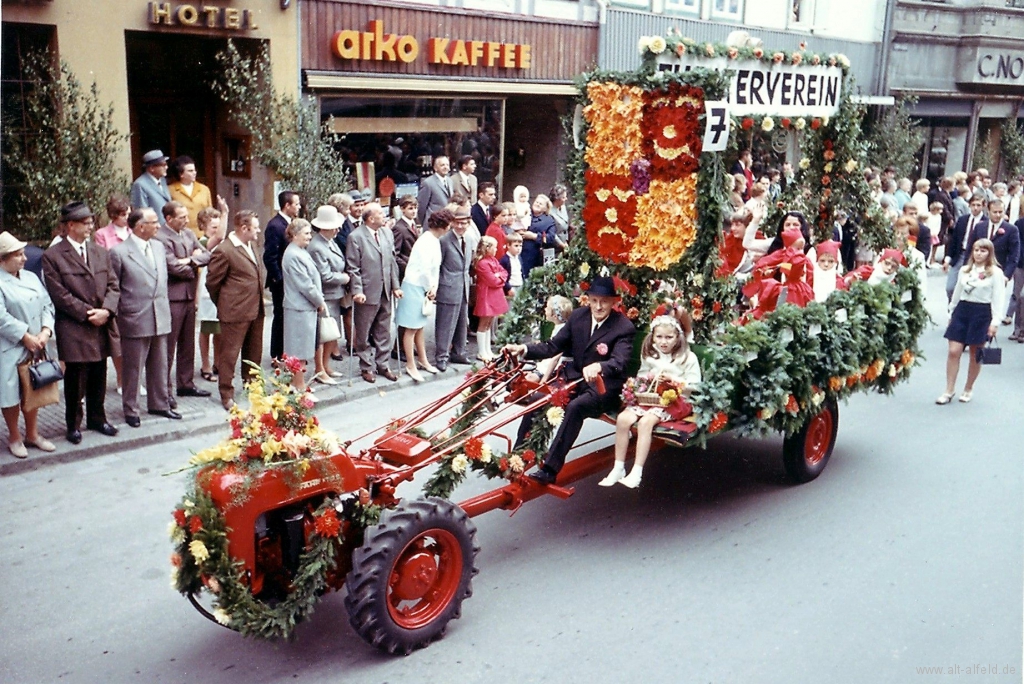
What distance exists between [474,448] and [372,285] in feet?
15.4

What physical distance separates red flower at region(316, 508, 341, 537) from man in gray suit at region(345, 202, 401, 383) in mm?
5485

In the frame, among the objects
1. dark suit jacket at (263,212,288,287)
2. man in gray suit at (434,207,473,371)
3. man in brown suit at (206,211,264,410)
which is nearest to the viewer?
man in brown suit at (206,211,264,410)

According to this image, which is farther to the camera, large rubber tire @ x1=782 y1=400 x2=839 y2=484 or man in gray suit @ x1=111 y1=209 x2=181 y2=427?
man in gray suit @ x1=111 y1=209 x2=181 y2=427

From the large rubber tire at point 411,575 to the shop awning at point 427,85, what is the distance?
9.55 m

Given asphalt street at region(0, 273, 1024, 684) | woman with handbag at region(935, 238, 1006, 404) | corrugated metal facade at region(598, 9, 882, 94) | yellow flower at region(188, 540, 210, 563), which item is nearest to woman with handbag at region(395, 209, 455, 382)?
asphalt street at region(0, 273, 1024, 684)

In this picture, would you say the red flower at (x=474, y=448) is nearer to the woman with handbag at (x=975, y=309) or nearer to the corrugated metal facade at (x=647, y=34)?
the woman with handbag at (x=975, y=309)

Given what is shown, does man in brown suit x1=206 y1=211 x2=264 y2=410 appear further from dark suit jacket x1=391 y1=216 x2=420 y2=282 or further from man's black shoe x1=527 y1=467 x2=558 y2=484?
man's black shoe x1=527 y1=467 x2=558 y2=484

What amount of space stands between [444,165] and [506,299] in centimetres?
318

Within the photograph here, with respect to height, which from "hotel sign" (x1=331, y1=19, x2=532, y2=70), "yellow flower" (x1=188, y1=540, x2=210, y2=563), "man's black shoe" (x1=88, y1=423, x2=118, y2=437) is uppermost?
"hotel sign" (x1=331, y1=19, x2=532, y2=70)

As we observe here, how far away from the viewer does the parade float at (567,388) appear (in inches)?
213

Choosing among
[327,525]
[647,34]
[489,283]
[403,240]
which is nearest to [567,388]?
[327,525]

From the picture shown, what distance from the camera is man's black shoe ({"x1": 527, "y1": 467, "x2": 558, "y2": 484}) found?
6930mm

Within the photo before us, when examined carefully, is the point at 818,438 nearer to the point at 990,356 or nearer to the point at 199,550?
the point at 990,356

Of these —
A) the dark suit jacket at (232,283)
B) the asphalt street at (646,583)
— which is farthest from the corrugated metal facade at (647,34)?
the asphalt street at (646,583)
